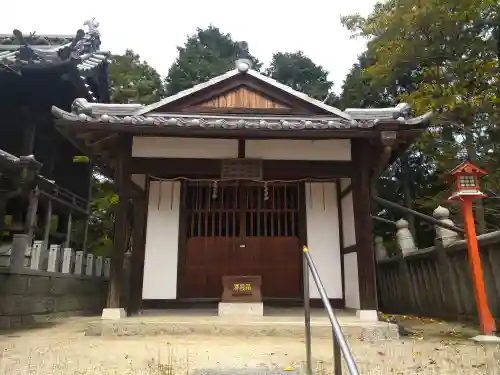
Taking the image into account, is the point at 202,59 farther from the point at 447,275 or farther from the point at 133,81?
the point at 447,275

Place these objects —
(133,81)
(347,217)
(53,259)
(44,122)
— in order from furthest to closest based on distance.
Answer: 1. (133,81)
2. (44,122)
3. (53,259)
4. (347,217)

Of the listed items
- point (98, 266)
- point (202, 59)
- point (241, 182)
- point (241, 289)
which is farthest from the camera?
point (202, 59)

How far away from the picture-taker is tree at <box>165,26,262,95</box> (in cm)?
2678

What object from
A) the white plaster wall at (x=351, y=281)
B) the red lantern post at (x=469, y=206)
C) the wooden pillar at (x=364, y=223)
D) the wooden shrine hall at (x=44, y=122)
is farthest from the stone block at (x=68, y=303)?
the red lantern post at (x=469, y=206)

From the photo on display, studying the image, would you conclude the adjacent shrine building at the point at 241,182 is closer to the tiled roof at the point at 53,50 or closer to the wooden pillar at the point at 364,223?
the wooden pillar at the point at 364,223

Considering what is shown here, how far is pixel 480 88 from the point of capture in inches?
470

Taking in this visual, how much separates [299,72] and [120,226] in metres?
24.2

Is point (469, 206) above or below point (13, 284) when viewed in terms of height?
above

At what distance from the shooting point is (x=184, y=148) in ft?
26.0

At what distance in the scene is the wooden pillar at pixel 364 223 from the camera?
6.91 metres

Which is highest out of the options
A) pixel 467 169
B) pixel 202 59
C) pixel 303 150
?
pixel 202 59

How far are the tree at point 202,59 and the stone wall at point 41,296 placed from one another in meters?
16.7

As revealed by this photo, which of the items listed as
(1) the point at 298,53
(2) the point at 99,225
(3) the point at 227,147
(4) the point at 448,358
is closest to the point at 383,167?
(3) the point at 227,147

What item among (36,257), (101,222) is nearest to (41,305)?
(36,257)
